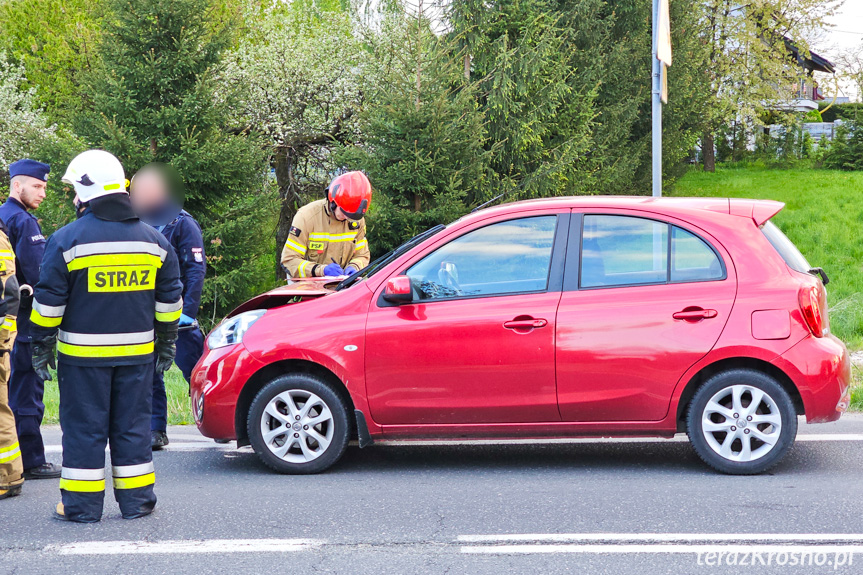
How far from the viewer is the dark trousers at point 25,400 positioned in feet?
18.5

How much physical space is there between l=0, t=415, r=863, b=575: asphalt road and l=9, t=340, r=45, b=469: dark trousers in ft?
0.90

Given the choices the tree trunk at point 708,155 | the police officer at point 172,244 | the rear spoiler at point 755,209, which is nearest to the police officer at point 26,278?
the police officer at point 172,244

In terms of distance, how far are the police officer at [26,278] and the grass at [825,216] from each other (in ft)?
20.5

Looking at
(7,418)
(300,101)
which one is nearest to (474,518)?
(7,418)

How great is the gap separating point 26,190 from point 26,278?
1.78ft

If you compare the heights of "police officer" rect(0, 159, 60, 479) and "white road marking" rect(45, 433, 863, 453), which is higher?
A: "police officer" rect(0, 159, 60, 479)

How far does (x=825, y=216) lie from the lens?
73.9 ft

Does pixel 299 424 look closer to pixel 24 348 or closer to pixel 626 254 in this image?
pixel 24 348

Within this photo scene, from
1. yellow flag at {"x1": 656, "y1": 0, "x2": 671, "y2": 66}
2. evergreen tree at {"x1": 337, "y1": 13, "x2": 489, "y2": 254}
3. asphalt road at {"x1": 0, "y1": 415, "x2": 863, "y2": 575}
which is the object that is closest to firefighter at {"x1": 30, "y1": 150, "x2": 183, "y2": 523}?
asphalt road at {"x1": 0, "y1": 415, "x2": 863, "y2": 575}

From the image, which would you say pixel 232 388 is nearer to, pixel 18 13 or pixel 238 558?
pixel 238 558

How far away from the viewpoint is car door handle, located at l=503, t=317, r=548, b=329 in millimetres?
5363

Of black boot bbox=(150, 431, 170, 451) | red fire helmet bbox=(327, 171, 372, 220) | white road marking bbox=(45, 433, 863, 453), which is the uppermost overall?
red fire helmet bbox=(327, 171, 372, 220)

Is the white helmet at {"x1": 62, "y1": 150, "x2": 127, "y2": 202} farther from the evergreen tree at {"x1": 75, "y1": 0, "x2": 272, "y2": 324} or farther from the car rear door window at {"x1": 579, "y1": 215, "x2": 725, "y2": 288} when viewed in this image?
the evergreen tree at {"x1": 75, "y1": 0, "x2": 272, "y2": 324}

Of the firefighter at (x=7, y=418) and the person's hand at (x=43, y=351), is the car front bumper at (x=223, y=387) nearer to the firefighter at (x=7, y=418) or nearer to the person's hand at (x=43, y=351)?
the firefighter at (x=7, y=418)
